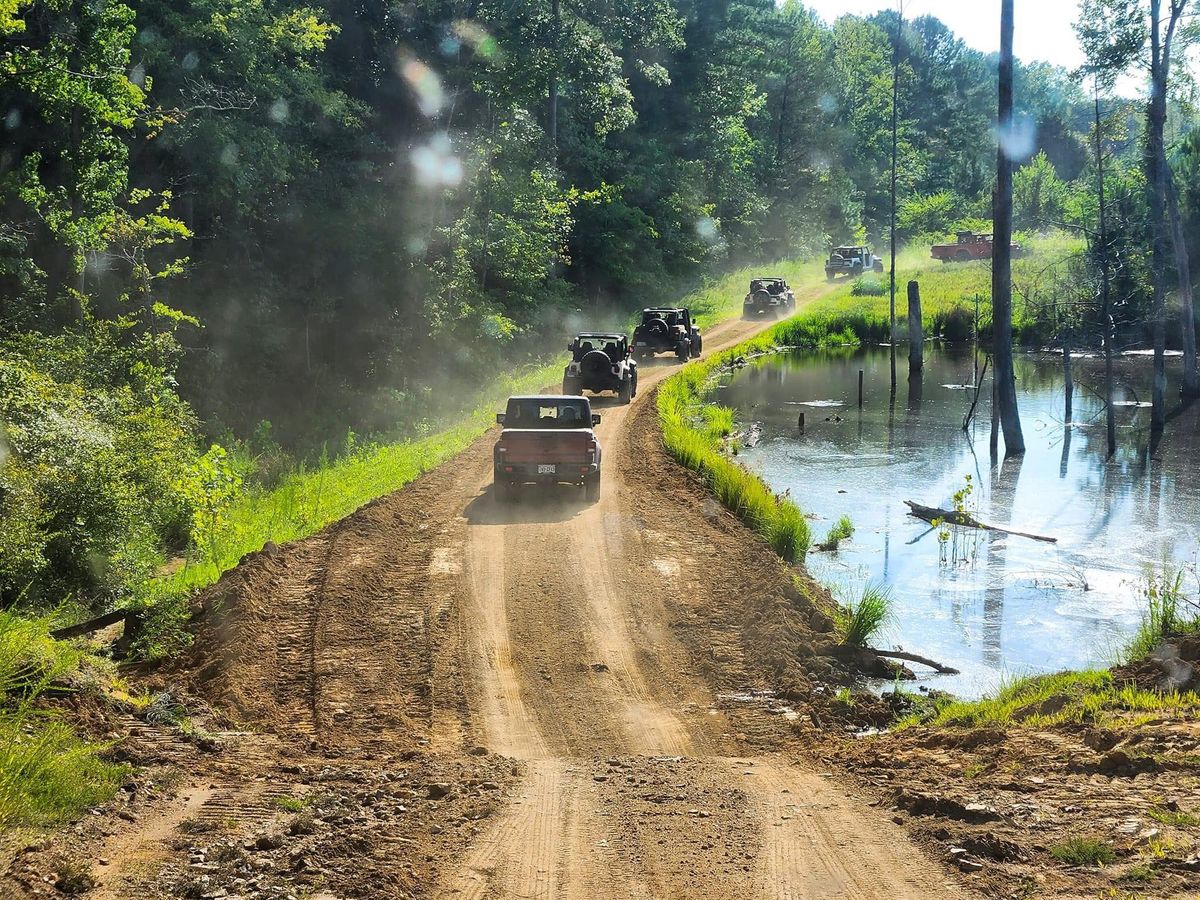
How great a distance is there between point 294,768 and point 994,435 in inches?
961

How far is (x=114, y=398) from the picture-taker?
67.6ft

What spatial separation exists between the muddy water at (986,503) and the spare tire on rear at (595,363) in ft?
14.6

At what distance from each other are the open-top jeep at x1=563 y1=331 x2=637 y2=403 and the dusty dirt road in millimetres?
11616

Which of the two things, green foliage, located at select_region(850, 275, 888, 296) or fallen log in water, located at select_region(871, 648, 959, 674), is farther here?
green foliage, located at select_region(850, 275, 888, 296)

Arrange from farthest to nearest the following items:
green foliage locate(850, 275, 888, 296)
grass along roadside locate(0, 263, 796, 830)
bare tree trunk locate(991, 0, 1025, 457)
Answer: green foliage locate(850, 275, 888, 296)
bare tree trunk locate(991, 0, 1025, 457)
grass along roadside locate(0, 263, 796, 830)

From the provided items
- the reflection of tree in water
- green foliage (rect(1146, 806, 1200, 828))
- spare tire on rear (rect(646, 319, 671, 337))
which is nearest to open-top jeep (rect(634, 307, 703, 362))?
spare tire on rear (rect(646, 319, 671, 337))

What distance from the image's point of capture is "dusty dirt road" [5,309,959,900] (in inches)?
290

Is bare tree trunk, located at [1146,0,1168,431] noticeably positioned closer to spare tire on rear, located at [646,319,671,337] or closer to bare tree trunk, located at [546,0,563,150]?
spare tire on rear, located at [646,319,671,337]

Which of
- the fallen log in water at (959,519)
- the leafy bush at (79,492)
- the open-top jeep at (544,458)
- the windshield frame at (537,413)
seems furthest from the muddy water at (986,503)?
the leafy bush at (79,492)

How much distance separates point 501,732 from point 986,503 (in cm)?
1699

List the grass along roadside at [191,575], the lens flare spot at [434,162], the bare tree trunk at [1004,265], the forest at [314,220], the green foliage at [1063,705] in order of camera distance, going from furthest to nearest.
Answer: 1. the lens flare spot at [434,162]
2. the bare tree trunk at [1004,265]
3. the forest at [314,220]
4. the green foliage at [1063,705]
5. the grass along roadside at [191,575]

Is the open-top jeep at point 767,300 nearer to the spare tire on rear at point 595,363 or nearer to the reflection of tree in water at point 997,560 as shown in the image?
the spare tire on rear at point 595,363

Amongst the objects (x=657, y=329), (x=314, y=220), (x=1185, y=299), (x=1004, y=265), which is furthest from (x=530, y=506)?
(x=1185, y=299)

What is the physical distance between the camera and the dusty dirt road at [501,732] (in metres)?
7.36
